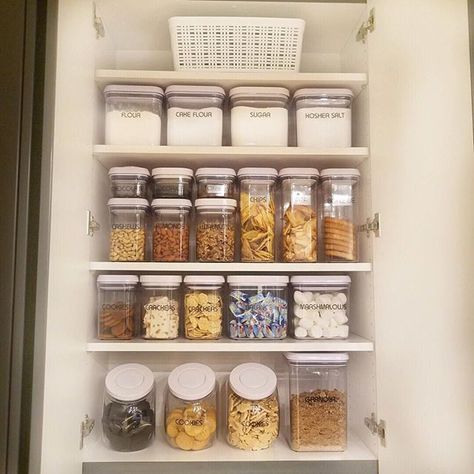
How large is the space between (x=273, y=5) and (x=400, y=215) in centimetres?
71

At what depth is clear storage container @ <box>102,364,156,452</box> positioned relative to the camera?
1.31 m

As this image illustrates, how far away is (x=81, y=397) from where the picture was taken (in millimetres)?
1237

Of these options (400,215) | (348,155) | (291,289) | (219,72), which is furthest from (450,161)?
(219,72)

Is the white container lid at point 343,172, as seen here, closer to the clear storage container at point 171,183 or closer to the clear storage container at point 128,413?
the clear storage container at point 171,183

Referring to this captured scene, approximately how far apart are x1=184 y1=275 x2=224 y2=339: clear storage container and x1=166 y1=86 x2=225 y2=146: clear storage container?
1.32 ft

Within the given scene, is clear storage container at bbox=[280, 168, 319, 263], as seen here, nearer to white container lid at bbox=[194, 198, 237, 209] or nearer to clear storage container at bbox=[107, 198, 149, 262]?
white container lid at bbox=[194, 198, 237, 209]

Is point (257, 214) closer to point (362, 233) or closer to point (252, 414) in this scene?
point (362, 233)

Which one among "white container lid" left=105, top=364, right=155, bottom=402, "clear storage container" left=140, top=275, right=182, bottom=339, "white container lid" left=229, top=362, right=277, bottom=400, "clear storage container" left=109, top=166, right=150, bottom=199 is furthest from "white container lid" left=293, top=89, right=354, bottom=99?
"white container lid" left=105, top=364, right=155, bottom=402

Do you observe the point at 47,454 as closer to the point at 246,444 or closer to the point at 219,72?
the point at 246,444

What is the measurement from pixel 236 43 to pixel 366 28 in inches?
14.6

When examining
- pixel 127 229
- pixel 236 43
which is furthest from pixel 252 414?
pixel 236 43

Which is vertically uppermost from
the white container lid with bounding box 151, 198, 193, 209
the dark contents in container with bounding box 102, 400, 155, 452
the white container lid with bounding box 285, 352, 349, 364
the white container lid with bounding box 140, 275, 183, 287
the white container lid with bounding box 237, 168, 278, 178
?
the white container lid with bounding box 237, 168, 278, 178

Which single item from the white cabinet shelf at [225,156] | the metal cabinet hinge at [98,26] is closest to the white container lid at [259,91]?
the white cabinet shelf at [225,156]

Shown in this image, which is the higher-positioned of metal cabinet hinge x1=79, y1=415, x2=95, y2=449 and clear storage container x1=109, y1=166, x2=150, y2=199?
clear storage container x1=109, y1=166, x2=150, y2=199
